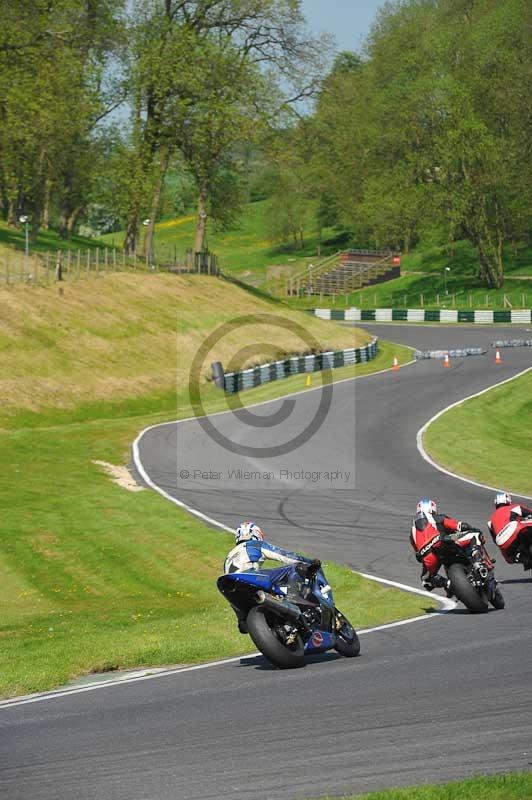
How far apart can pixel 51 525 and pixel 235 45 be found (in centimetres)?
6217

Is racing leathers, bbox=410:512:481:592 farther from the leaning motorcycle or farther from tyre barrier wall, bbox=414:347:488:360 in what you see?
tyre barrier wall, bbox=414:347:488:360

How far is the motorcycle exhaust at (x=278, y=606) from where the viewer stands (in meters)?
12.5

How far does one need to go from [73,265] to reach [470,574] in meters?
56.6

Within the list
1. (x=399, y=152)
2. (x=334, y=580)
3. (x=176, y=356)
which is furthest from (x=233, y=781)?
(x=399, y=152)

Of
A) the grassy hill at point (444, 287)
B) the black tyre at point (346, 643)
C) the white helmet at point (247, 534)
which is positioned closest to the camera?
the black tyre at point (346, 643)

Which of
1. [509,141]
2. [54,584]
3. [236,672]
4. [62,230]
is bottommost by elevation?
[54,584]

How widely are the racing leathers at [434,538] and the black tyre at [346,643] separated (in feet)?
10.4

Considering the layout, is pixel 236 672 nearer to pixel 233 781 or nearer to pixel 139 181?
pixel 233 781

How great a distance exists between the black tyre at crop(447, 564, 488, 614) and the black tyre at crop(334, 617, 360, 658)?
2.86 m

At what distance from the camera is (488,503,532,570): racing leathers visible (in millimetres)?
18094

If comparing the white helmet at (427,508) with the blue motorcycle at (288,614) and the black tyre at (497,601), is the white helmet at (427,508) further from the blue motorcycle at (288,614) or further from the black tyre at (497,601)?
the blue motorcycle at (288,614)

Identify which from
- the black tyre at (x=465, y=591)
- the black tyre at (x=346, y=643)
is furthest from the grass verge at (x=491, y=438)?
the black tyre at (x=346, y=643)

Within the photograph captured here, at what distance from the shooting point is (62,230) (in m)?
88.7

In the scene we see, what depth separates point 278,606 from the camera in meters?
12.6
